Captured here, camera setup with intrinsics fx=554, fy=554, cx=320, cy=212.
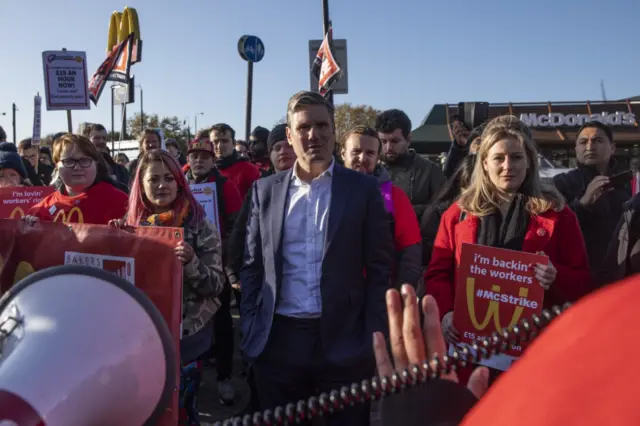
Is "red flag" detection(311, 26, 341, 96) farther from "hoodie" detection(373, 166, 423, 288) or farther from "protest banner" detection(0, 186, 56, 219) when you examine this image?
"hoodie" detection(373, 166, 423, 288)

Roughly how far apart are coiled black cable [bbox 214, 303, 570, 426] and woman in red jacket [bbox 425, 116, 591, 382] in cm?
112

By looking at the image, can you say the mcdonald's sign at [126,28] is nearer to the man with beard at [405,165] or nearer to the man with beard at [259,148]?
the man with beard at [259,148]

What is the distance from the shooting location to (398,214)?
3145mm

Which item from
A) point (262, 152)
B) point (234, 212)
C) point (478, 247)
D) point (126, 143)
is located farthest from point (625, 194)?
point (126, 143)

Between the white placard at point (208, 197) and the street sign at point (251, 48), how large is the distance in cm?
555

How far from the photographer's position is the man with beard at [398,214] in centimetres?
299

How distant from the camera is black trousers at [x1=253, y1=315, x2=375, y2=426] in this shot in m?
2.46

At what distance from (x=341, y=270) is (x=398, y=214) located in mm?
816

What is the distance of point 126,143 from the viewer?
17875 mm

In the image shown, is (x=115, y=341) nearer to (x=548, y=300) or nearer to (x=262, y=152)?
(x=548, y=300)

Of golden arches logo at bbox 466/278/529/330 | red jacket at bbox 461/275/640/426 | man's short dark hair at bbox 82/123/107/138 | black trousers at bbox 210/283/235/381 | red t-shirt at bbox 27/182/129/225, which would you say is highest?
man's short dark hair at bbox 82/123/107/138

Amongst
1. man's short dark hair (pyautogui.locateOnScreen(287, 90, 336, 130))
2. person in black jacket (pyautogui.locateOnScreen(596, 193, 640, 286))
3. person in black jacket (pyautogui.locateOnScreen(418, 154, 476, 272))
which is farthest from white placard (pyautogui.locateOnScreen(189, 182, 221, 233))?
person in black jacket (pyautogui.locateOnScreen(596, 193, 640, 286))

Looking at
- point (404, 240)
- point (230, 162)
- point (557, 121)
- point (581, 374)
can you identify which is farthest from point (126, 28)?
point (557, 121)

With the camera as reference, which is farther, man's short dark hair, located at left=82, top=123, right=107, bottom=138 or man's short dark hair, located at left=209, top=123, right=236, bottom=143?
man's short dark hair, located at left=82, top=123, right=107, bottom=138
